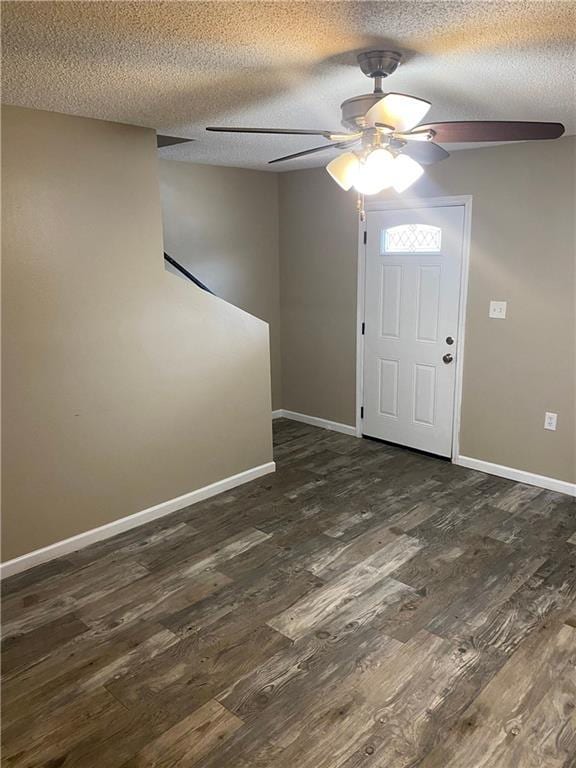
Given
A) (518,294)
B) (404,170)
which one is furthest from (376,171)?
(518,294)

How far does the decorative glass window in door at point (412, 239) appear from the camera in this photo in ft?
13.9

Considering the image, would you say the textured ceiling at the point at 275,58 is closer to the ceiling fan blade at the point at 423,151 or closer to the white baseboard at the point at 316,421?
the ceiling fan blade at the point at 423,151

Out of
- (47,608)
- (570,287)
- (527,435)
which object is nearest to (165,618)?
(47,608)

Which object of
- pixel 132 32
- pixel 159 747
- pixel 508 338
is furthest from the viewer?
pixel 508 338

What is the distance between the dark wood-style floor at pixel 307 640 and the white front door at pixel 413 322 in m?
0.96

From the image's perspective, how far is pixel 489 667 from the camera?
2.26 metres

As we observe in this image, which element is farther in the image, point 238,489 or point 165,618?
point 238,489

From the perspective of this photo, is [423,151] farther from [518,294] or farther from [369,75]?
[518,294]

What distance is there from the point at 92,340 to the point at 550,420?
303cm

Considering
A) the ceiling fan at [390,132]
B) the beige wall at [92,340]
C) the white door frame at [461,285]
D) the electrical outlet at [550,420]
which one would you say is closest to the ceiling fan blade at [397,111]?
the ceiling fan at [390,132]

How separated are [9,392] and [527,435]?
3336 millimetres

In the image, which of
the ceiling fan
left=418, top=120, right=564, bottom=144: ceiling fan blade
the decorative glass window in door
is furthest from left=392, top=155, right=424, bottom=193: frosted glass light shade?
the decorative glass window in door

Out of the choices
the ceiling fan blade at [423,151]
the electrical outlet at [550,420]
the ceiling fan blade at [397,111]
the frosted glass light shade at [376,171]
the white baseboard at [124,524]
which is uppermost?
the ceiling fan blade at [397,111]

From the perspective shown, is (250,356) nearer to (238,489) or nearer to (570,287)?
(238,489)
